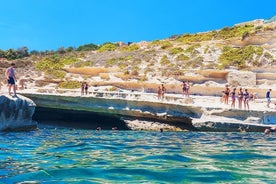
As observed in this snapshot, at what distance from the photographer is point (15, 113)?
19.4 m

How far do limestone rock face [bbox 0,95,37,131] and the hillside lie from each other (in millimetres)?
18230

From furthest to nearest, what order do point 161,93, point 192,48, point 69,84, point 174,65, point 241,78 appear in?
point 192,48, point 174,65, point 69,84, point 241,78, point 161,93

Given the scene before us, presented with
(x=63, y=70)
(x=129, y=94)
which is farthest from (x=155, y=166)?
(x=63, y=70)

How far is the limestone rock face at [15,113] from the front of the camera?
18.9m

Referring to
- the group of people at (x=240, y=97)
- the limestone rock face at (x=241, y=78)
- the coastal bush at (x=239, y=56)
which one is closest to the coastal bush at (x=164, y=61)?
A: the coastal bush at (x=239, y=56)

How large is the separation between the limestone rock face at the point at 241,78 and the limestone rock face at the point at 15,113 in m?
Answer: 22.0

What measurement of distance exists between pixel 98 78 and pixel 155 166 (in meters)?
34.4

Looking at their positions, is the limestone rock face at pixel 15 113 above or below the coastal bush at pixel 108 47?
below

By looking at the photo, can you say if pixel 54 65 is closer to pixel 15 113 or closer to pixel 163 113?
pixel 163 113

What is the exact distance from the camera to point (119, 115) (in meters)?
29.0

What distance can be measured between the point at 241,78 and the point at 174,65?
314 inches

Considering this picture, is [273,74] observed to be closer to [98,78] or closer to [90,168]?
[98,78]

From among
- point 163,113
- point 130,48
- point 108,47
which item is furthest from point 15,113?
point 108,47

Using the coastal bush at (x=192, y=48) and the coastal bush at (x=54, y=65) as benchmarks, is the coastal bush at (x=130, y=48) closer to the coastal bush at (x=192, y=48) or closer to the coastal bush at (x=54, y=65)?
the coastal bush at (x=54, y=65)
